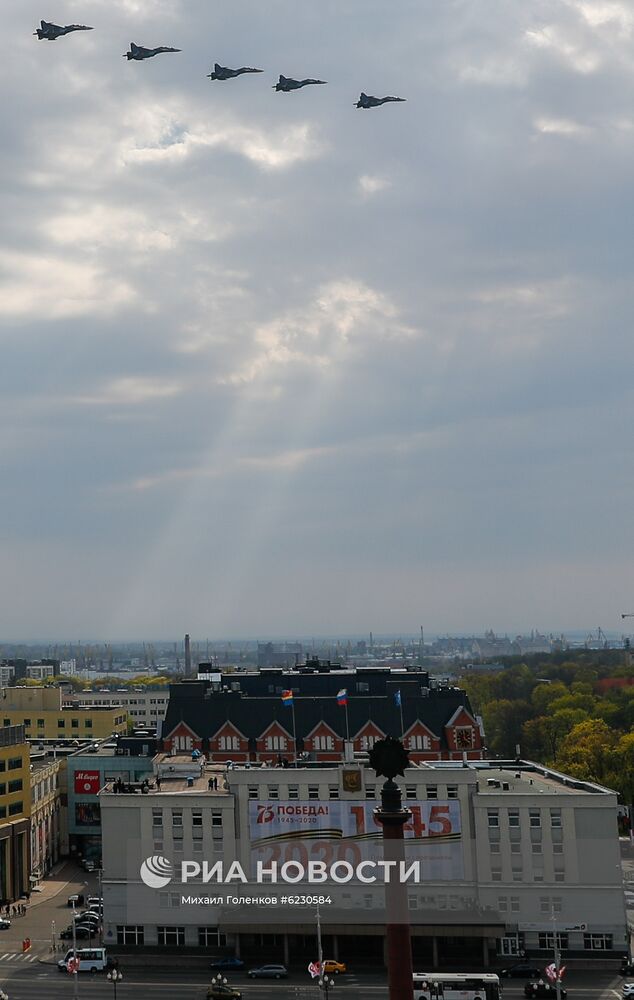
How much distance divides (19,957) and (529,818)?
40365 millimetres

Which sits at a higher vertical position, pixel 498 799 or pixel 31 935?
pixel 498 799

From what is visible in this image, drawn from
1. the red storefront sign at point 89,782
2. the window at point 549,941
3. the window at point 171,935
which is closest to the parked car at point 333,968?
the window at point 171,935

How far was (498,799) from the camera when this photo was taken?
86.8m

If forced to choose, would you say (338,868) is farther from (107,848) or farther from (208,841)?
(107,848)

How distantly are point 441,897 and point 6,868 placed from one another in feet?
147

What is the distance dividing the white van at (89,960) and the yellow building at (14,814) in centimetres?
2523

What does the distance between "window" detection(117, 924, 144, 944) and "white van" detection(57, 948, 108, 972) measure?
275 cm

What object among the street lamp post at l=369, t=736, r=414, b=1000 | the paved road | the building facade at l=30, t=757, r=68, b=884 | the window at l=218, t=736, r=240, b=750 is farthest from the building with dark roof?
the street lamp post at l=369, t=736, r=414, b=1000

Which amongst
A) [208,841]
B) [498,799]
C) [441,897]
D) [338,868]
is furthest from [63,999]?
[498,799]

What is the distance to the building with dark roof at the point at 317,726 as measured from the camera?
130 m

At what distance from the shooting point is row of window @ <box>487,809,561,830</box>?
282 ft

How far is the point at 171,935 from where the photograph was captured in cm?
8762

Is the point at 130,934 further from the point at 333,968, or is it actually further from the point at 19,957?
the point at 333,968

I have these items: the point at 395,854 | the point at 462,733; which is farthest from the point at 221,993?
the point at 462,733
